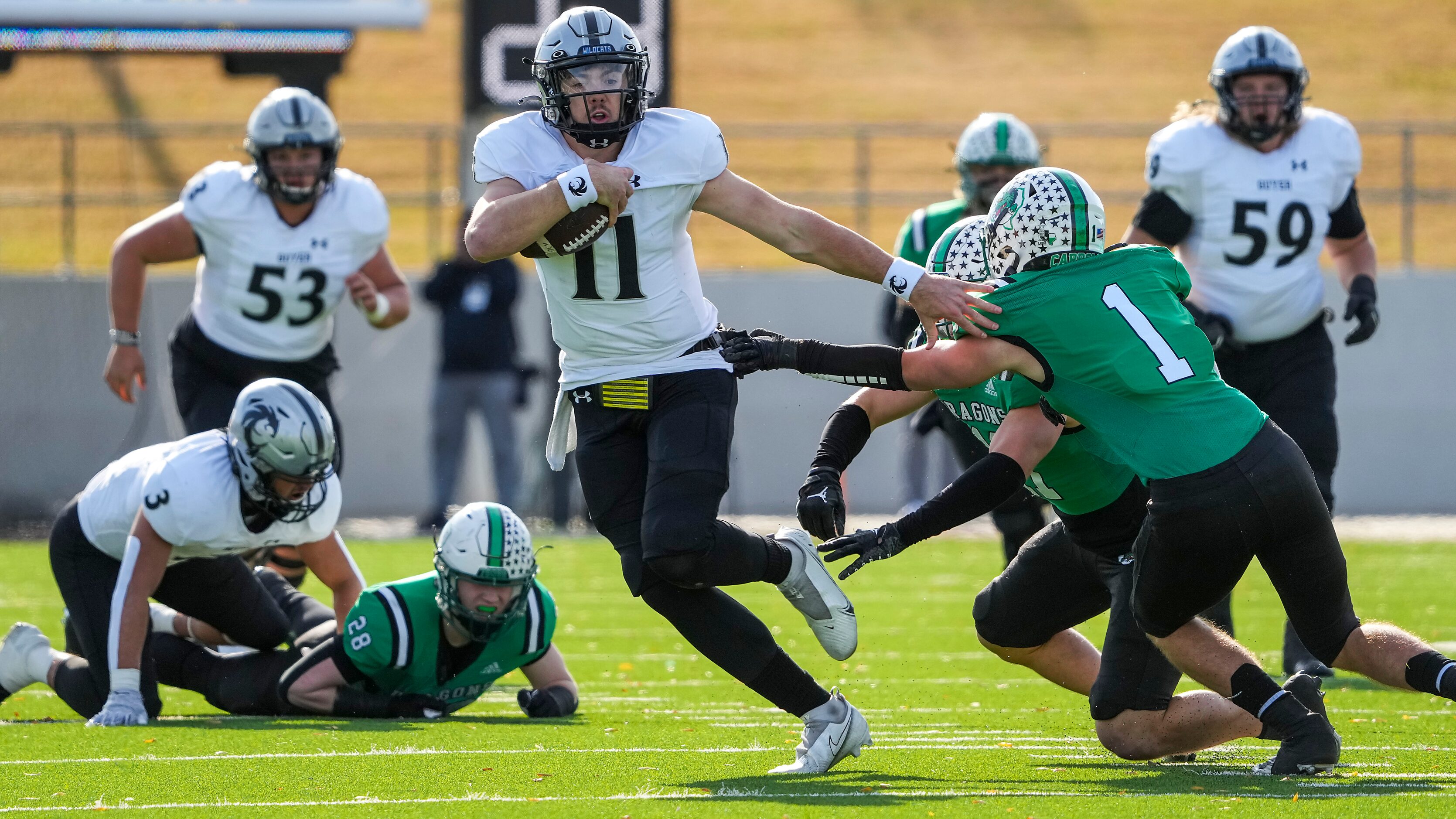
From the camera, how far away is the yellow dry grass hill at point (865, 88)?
15711mm

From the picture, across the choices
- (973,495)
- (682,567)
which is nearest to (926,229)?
(973,495)

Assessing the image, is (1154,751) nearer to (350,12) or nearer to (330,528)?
(330,528)

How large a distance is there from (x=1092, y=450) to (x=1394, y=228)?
1590 centimetres

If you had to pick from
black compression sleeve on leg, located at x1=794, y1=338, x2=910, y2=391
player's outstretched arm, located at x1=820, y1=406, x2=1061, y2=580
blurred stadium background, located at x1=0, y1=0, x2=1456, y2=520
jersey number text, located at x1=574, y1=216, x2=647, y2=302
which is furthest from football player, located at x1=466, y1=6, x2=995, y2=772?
blurred stadium background, located at x1=0, y1=0, x2=1456, y2=520

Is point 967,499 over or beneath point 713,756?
over

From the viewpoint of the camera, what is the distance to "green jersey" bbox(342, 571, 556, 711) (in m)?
5.24

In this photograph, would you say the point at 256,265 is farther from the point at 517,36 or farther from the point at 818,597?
the point at 517,36

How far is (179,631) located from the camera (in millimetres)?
5863

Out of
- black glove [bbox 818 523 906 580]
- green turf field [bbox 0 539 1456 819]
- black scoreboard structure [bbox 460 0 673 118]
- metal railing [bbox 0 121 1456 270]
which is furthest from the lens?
metal railing [bbox 0 121 1456 270]

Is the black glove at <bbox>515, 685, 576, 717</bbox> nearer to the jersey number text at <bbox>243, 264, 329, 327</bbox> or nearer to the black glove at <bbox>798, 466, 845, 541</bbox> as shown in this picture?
the black glove at <bbox>798, 466, 845, 541</bbox>

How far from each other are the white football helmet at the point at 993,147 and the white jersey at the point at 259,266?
228 centimetres

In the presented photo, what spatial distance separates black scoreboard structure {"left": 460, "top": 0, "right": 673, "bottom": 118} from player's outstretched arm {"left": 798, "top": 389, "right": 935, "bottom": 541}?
7.14 meters

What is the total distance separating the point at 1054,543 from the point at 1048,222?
2.99ft

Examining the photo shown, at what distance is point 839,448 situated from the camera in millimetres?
4340
